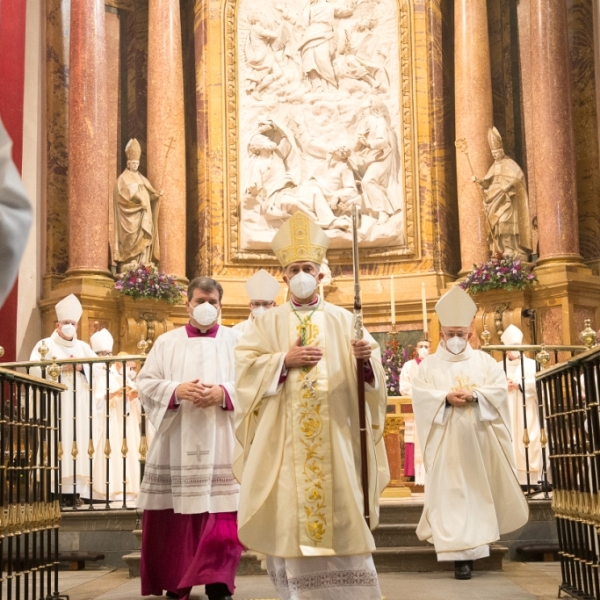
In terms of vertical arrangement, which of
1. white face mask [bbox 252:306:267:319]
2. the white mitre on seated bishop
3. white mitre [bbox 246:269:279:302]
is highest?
white mitre [bbox 246:269:279:302]

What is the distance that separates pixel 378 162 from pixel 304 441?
8.82m

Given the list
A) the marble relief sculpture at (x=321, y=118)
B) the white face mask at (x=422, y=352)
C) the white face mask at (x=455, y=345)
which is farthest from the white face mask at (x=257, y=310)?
the marble relief sculpture at (x=321, y=118)

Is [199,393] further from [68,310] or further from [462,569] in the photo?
[68,310]

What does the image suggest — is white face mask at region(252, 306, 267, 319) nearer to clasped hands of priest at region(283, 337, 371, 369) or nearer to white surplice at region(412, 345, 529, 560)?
white surplice at region(412, 345, 529, 560)

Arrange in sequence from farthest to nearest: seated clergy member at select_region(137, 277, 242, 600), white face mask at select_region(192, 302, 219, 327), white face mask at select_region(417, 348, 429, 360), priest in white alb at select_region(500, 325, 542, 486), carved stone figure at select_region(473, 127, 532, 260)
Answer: carved stone figure at select_region(473, 127, 532, 260)
white face mask at select_region(417, 348, 429, 360)
priest in white alb at select_region(500, 325, 542, 486)
white face mask at select_region(192, 302, 219, 327)
seated clergy member at select_region(137, 277, 242, 600)

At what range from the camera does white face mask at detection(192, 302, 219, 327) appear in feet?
20.5

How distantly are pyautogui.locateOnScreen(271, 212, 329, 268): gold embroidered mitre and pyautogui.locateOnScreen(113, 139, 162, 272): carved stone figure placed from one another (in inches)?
291

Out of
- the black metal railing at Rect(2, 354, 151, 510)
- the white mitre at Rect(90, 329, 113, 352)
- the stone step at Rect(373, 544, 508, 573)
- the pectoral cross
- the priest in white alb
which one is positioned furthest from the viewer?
the white mitre at Rect(90, 329, 113, 352)

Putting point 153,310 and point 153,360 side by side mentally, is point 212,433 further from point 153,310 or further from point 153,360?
point 153,310

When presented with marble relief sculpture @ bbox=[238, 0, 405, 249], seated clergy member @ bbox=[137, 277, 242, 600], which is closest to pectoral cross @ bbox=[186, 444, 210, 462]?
seated clergy member @ bbox=[137, 277, 242, 600]

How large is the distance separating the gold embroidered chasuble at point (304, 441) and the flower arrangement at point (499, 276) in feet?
22.2

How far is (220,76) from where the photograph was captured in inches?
546

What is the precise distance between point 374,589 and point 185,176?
362 inches

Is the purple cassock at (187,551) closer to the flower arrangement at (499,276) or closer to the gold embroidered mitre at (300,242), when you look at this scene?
the gold embroidered mitre at (300,242)
